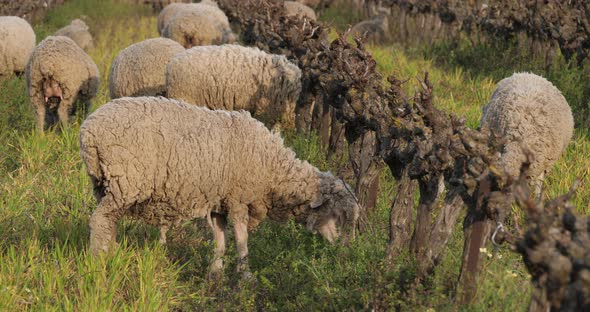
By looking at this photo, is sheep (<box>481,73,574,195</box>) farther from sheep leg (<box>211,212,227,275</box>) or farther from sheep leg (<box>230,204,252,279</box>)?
sheep leg (<box>211,212,227,275</box>)

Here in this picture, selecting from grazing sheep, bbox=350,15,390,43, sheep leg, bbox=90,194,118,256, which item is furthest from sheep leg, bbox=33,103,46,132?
grazing sheep, bbox=350,15,390,43

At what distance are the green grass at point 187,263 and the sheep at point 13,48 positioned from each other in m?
3.06

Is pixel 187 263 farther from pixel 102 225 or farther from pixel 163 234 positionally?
pixel 102 225

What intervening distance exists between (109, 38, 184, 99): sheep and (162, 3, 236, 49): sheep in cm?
356

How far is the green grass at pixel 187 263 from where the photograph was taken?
14.4ft

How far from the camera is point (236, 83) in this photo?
8.26 m

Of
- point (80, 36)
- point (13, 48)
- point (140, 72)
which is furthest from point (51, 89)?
point (80, 36)

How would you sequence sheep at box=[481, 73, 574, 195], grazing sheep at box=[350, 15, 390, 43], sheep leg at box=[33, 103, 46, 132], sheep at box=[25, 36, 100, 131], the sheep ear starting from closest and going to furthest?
the sheep ear → sheep at box=[481, 73, 574, 195] → sheep at box=[25, 36, 100, 131] → sheep leg at box=[33, 103, 46, 132] → grazing sheep at box=[350, 15, 390, 43]

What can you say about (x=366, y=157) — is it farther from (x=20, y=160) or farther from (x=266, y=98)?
(x=20, y=160)

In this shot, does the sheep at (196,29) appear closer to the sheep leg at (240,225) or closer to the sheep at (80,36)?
the sheep at (80,36)

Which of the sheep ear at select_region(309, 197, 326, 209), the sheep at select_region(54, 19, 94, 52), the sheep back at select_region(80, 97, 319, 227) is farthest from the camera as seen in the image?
the sheep at select_region(54, 19, 94, 52)

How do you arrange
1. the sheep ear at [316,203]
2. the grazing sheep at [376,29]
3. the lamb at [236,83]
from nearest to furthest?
the sheep ear at [316,203], the lamb at [236,83], the grazing sheep at [376,29]

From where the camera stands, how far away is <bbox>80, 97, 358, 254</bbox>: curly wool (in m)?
5.07

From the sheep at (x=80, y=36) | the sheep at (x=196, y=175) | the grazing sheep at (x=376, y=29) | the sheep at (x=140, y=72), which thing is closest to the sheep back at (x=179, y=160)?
the sheep at (x=196, y=175)
